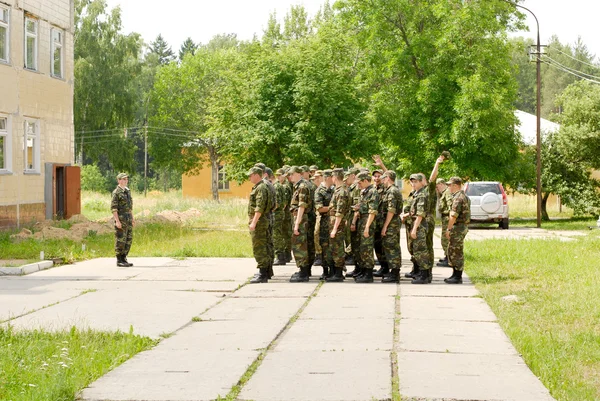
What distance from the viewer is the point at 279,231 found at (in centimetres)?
1738

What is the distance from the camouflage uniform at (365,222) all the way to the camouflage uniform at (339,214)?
0.25m

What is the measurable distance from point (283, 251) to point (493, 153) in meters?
20.7

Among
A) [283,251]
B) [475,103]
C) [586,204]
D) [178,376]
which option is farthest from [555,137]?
[178,376]

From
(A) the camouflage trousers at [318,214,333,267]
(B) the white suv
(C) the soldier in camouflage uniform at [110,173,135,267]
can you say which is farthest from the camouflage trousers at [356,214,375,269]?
(B) the white suv

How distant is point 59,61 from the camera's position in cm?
2962

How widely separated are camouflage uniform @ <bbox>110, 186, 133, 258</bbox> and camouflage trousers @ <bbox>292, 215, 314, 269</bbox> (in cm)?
433

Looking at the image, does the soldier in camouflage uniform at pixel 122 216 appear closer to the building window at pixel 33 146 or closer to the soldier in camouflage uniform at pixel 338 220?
the soldier in camouflage uniform at pixel 338 220

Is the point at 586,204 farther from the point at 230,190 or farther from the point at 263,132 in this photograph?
the point at 230,190


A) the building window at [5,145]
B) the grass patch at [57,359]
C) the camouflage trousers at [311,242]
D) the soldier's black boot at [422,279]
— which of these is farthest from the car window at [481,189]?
the grass patch at [57,359]

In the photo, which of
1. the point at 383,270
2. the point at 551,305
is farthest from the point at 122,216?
the point at 551,305

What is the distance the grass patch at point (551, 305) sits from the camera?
733 cm

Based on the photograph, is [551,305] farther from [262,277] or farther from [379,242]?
[262,277]

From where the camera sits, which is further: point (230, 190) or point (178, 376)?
point (230, 190)

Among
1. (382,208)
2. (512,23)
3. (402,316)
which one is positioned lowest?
(402,316)
